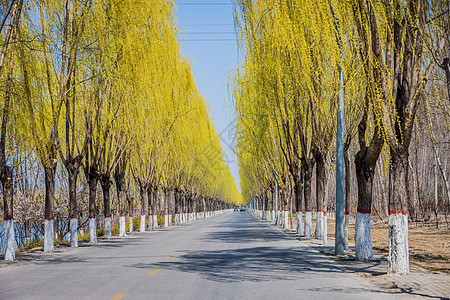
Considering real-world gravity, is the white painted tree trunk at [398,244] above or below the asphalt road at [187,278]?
above

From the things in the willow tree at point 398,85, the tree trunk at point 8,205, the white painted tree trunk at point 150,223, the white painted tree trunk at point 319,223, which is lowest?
the white painted tree trunk at point 150,223

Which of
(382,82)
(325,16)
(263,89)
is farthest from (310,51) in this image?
(382,82)

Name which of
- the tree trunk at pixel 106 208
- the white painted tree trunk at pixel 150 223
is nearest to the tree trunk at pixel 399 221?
the tree trunk at pixel 106 208

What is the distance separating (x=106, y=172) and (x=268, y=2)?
12476 millimetres

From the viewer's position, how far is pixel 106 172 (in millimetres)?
27625

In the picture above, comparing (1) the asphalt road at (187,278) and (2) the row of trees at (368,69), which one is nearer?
(1) the asphalt road at (187,278)

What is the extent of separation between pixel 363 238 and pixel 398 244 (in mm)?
3161

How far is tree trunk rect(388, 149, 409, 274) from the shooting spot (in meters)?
11.2

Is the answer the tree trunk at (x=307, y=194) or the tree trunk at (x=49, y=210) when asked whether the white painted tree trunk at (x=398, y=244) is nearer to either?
the tree trunk at (x=49, y=210)

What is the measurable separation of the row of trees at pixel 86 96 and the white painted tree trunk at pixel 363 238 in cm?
1033

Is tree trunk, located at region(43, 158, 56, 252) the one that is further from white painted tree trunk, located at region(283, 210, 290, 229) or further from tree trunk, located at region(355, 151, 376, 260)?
white painted tree trunk, located at region(283, 210, 290, 229)

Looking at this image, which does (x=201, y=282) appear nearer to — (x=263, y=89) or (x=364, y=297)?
(x=364, y=297)

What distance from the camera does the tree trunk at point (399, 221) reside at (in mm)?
11164

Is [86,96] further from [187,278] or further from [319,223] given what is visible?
[187,278]
